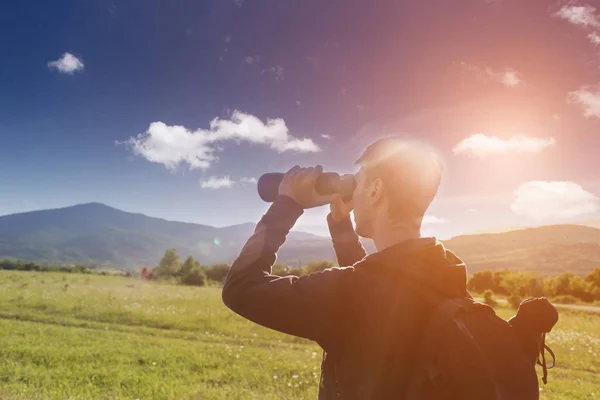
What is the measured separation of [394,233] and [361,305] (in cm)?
48

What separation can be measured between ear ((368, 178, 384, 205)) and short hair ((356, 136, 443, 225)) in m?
0.03

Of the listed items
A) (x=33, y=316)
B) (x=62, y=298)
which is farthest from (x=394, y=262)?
(x=62, y=298)

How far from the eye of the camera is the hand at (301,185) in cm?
261

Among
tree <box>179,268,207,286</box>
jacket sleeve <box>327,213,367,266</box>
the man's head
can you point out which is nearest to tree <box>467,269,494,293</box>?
tree <box>179,268,207,286</box>

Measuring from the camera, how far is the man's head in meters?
2.42

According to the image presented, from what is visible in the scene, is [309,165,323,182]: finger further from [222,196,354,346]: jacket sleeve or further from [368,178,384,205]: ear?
[222,196,354,346]: jacket sleeve

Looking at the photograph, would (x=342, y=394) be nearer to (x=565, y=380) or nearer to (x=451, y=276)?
(x=451, y=276)

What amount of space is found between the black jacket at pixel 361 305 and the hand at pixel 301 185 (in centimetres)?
44

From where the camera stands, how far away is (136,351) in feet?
41.2

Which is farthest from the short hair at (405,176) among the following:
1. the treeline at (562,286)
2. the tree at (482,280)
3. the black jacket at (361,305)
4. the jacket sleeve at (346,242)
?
the tree at (482,280)

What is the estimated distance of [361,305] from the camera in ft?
7.09

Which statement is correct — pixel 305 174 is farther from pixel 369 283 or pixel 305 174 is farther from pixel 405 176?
pixel 369 283

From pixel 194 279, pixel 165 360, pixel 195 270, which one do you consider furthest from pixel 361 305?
pixel 195 270

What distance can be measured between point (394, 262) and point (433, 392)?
2.00 feet
